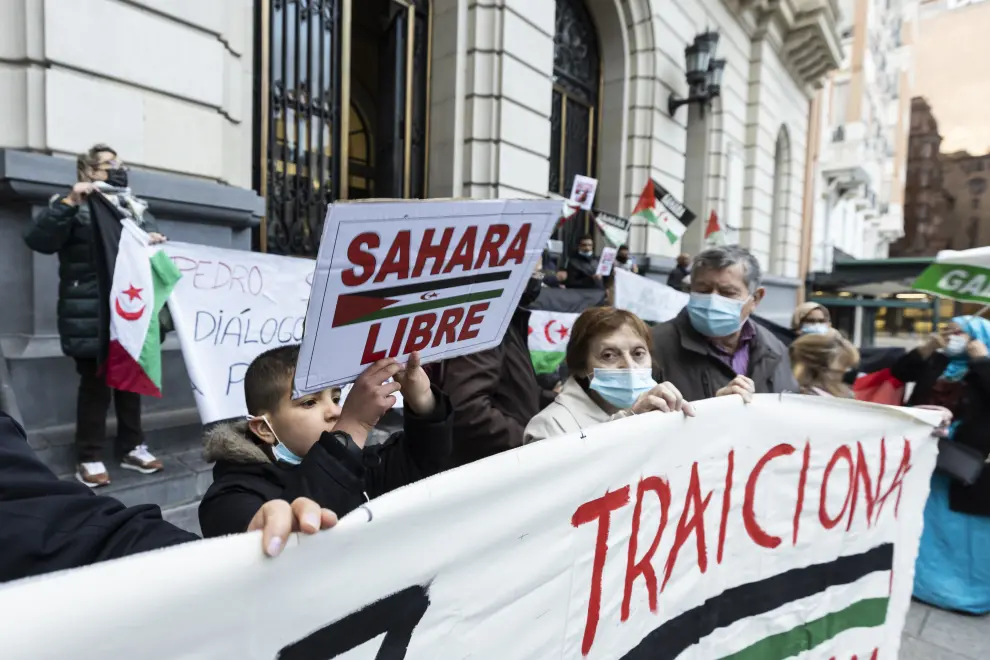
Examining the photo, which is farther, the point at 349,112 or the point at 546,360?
the point at 349,112

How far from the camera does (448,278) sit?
123cm

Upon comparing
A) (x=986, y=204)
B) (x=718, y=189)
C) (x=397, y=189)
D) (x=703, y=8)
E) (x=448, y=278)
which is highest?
(x=986, y=204)

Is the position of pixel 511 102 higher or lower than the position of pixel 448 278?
higher

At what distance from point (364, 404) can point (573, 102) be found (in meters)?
8.87

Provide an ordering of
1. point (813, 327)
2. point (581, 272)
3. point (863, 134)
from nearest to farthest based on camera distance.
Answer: point (813, 327)
point (581, 272)
point (863, 134)

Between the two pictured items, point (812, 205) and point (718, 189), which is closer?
point (718, 189)

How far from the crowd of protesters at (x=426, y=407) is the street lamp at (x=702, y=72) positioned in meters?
6.51

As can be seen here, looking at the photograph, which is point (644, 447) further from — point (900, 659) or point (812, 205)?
point (812, 205)

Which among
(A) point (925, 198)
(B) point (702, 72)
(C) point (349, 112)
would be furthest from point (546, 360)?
(A) point (925, 198)

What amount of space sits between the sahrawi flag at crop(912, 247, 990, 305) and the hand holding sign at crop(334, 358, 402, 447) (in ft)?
10.0

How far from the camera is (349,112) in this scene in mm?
6652

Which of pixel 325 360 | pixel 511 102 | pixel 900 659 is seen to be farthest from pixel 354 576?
pixel 511 102

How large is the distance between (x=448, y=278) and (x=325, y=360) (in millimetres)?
301

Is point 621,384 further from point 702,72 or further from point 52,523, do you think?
point 702,72
